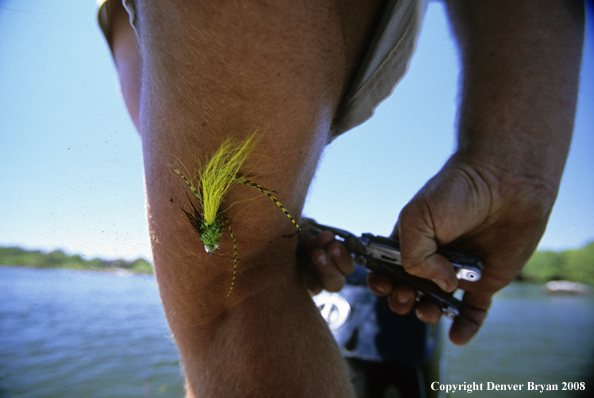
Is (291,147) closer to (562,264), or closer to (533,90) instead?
(533,90)

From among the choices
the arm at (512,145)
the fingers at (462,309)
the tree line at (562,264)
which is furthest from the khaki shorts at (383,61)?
the tree line at (562,264)

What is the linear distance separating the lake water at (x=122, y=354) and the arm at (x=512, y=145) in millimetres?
1141

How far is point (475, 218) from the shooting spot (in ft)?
2.45

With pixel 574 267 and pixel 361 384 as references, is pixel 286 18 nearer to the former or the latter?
pixel 361 384

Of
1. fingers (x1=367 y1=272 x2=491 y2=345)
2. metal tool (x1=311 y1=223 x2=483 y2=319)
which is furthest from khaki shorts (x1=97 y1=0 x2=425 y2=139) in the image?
fingers (x1=367 y1=272 x2=491 y2=345)

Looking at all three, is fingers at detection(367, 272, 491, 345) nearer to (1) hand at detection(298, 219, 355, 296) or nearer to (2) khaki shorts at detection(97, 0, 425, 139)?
(1) hand at detection(298, 219, 355, 296)

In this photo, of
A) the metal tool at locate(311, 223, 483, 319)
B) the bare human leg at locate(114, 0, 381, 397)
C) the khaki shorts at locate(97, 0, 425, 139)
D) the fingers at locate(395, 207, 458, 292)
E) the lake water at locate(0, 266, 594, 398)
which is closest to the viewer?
the bare human leg at locate(114, 0, 381, 397)

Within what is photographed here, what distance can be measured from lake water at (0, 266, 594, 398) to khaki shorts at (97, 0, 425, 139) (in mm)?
1056

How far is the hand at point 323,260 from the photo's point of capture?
0.98 metres

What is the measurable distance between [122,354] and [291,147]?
4.39m

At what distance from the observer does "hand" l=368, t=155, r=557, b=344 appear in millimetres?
711

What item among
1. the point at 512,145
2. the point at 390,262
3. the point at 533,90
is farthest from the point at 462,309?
the point at 533,90

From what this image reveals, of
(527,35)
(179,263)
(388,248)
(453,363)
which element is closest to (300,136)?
(179,263)

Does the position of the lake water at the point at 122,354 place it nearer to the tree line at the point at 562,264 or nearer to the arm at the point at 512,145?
the arm at the point at 512,145
